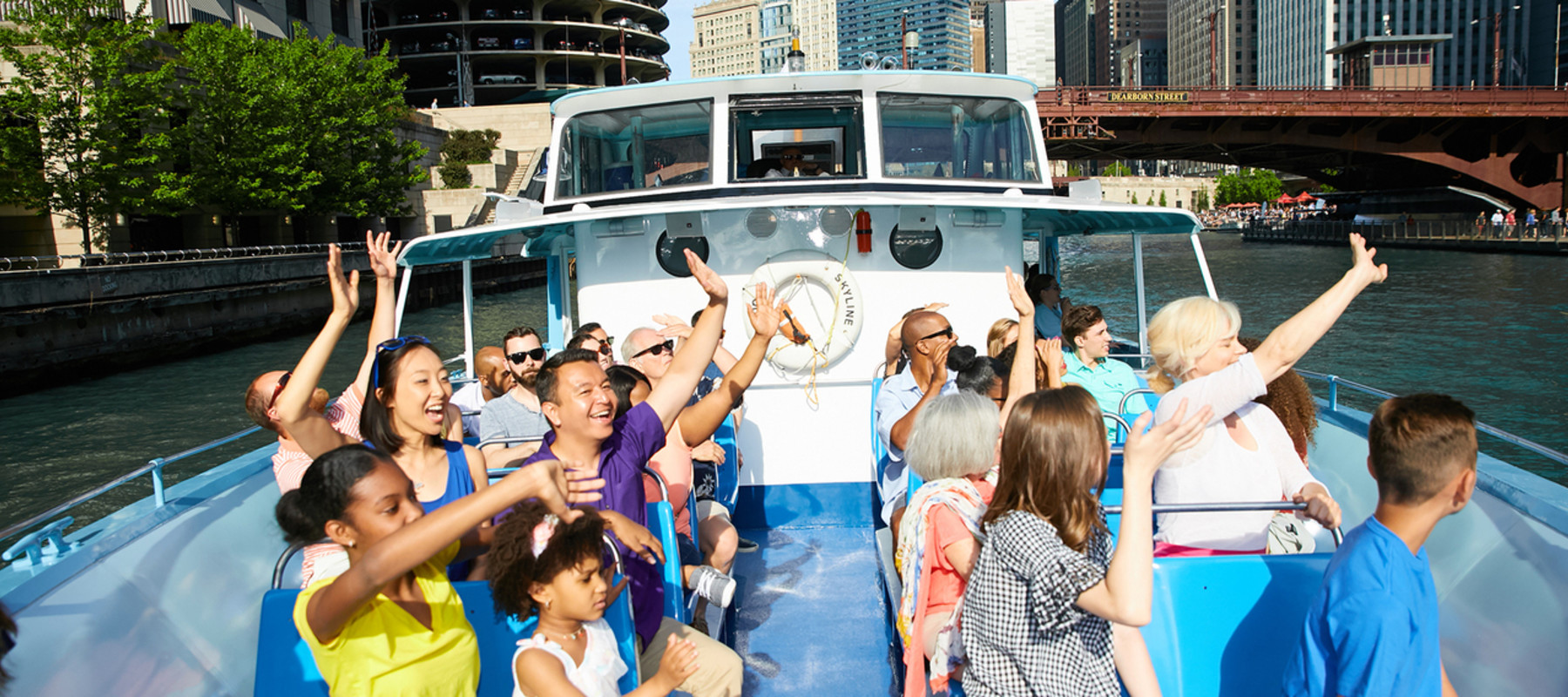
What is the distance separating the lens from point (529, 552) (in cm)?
261

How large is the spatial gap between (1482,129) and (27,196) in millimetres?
56300

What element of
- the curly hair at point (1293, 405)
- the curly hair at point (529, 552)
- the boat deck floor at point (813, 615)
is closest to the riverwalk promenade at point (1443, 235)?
the boat deck floor at point (813, 615)

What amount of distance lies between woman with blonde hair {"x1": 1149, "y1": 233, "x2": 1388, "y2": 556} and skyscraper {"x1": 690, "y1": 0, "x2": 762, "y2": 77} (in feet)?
622

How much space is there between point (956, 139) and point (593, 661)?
5538 mm

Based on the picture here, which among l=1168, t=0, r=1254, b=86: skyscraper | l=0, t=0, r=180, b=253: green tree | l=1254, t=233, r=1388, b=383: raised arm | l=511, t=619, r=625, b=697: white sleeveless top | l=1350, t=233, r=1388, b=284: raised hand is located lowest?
l=511, t=619, r=625, b=697: white sleeveless top

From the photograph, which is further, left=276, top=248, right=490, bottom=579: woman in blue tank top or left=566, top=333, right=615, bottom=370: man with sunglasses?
left=566, top=333, right=615, bottom=370: man with sunglasses

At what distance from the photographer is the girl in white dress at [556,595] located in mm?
2586

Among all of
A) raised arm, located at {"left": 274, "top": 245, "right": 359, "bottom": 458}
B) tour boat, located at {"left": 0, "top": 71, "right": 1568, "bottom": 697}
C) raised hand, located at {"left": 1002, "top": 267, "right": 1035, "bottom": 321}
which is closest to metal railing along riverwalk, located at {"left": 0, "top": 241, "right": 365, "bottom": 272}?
tour boat, located at {"left": 0, "top": 71, "right": 1568, "bottom": 697}

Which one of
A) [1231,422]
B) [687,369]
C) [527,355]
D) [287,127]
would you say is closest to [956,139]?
[527,355]

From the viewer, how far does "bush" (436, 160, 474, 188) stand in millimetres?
48531

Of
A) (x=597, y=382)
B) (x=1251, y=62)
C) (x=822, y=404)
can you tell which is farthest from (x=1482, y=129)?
(x=1251, y=62)

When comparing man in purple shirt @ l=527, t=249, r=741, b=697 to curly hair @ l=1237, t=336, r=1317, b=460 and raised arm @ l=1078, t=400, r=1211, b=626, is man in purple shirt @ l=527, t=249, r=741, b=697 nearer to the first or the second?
raised arm @ l=1078, t=400, r=1211, b=626

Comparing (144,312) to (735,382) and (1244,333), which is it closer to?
(735,382)

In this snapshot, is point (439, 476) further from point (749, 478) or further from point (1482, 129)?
point (1482, 129)
